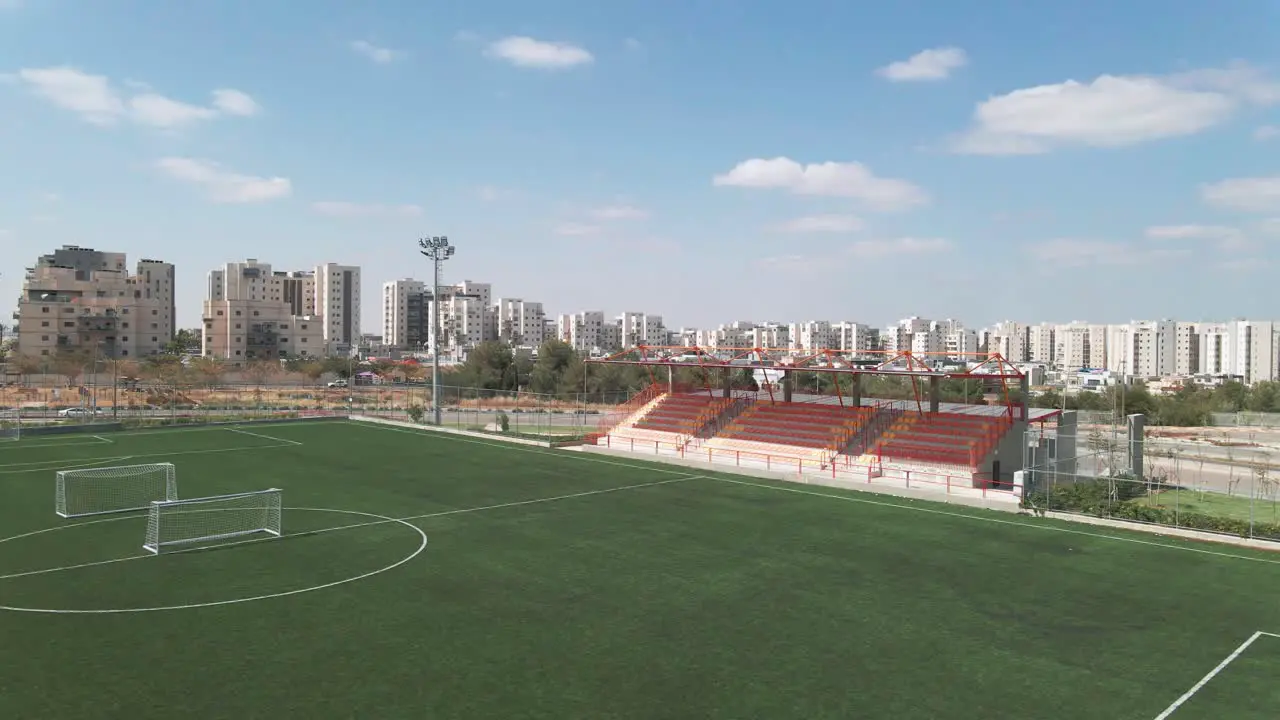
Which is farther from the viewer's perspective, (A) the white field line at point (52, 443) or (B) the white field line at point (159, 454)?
(A) the white field line at point (52, 443)

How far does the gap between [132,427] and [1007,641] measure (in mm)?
47613

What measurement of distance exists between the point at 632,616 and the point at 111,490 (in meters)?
20.8

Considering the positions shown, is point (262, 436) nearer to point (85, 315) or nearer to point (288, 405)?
point (288, 405)

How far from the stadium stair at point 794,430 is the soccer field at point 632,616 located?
1018 cm

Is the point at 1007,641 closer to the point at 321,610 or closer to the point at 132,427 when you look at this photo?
the point at 321,610

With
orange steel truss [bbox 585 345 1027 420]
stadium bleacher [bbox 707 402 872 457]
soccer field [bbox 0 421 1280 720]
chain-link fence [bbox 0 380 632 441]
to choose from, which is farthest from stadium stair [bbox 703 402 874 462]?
soccer field [bbox 0 421 1280 720]

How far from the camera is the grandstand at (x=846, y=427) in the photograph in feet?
105

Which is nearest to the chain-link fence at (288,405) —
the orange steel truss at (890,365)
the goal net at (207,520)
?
the orange steel truss at (890,365)

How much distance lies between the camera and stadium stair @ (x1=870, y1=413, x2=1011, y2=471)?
31969mm

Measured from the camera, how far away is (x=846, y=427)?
37.0 m

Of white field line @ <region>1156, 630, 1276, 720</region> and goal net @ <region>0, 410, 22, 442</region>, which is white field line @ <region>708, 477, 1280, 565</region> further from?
goal net @ <region>0, 410, 22, 442</region>

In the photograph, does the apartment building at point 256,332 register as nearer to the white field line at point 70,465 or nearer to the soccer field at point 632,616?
the white field line at point 70,465

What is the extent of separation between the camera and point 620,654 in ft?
42.0

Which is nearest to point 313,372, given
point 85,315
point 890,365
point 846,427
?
point 85,315
